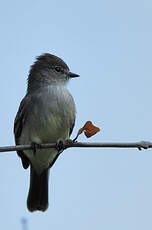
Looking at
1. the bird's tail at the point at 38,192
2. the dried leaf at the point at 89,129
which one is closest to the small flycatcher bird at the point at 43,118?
the bird's tail at the point at 38,192

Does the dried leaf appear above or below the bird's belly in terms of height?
below

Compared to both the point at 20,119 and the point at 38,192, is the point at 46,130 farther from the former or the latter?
the point at 38,192

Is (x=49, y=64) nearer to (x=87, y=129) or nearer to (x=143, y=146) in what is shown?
(x=87, y=129)

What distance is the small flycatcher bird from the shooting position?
566 cm

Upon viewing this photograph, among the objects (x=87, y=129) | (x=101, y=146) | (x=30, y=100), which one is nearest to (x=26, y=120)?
(x=30, y=100)

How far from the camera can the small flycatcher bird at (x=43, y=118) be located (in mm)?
5664

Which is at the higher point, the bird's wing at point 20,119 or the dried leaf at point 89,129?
the bird's wing at point 20,119

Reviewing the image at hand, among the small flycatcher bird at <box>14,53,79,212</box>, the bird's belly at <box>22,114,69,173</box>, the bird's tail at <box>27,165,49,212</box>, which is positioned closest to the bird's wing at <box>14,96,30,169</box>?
the small flycatcher bird at <box>14,53,79,212</box>

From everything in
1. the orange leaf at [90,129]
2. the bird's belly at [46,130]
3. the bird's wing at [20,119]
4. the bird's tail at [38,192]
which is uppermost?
the bird's wing at [20,119]

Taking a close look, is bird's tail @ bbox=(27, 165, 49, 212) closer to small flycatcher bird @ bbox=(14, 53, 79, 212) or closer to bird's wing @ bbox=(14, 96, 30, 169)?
small flycatcher bird @ bbox=(14, 53, 79, 212)

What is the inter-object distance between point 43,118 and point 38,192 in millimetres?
A: 1827

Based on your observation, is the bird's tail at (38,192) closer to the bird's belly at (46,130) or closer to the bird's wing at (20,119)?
the bird's wing at (20,119)

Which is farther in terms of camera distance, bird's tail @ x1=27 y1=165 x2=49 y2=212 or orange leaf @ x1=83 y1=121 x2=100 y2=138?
bird's tail @ x1=27 y1=165 x2=49 y2=212

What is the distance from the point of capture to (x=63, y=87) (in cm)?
615
